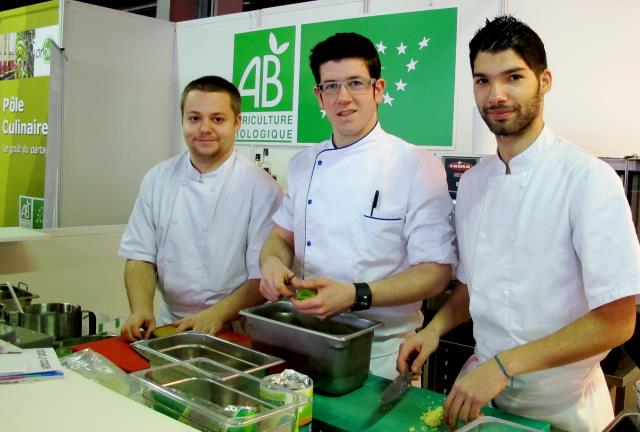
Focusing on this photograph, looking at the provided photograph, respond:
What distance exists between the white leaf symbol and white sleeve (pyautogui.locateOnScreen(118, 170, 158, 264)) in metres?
1.78

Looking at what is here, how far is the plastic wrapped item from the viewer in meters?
1.34

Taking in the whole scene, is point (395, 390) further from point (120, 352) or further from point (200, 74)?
point (200, 74)

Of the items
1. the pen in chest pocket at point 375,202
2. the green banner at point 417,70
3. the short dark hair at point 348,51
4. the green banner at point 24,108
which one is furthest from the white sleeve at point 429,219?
the green banner at point 24,108

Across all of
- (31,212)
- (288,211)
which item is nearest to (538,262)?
(288,211)

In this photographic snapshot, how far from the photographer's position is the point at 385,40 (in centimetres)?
350

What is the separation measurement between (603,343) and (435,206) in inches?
25.6

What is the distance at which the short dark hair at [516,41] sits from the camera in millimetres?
1568

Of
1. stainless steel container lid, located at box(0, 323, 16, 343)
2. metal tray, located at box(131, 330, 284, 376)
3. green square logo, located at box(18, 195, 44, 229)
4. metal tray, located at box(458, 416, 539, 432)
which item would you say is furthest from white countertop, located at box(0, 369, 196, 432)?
green square logo, located at box(18, 195, 44, 229)

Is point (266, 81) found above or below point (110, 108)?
above

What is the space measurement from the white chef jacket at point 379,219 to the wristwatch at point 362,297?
200mm

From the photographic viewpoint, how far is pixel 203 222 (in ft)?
7.80

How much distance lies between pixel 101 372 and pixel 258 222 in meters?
1.03

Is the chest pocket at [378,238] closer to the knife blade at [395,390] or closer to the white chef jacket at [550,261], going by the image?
the white chef jacket at [550,261]

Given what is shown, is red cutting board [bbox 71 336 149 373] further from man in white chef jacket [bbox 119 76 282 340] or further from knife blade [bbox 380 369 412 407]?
knife blade [bbox 380 369 412 407]
